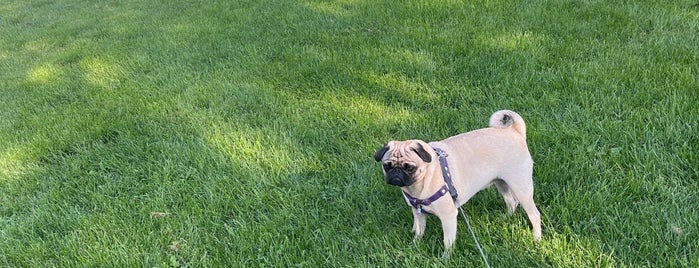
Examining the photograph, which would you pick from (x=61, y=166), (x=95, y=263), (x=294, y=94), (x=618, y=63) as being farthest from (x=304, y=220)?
(x=618, y=63)

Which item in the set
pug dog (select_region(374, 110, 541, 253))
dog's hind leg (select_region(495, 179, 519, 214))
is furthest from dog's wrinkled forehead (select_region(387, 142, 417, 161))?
Result: dog's hind leg (select_region(495, 179, 519, 214))

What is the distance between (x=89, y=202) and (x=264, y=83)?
2100mm

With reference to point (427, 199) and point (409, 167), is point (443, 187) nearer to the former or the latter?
point (427, 199)

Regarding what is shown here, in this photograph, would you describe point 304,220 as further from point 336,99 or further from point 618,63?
point 618,63

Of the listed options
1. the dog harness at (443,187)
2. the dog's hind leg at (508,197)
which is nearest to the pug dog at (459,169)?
the dog harness at (443,187)

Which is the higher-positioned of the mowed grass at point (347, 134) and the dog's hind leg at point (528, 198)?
the dog's hind leg at point (528, 198)

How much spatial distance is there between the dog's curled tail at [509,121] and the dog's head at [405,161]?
0.64 meters

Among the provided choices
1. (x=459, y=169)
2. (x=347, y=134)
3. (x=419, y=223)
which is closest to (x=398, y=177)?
(x=459, y=169)

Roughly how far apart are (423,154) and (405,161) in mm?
89

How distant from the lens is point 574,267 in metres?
2.56

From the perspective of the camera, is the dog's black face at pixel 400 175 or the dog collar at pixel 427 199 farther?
the dog collar at pixel 427 199

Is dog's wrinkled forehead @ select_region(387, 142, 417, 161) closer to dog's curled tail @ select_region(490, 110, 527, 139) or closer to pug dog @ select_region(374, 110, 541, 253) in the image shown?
Result: pug dog @ select_region(374, 110, 541, 253)

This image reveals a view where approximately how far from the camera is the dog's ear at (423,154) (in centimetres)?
239

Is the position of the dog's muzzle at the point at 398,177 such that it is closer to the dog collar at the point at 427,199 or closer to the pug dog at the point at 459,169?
the pug dog at the point at 459,169
